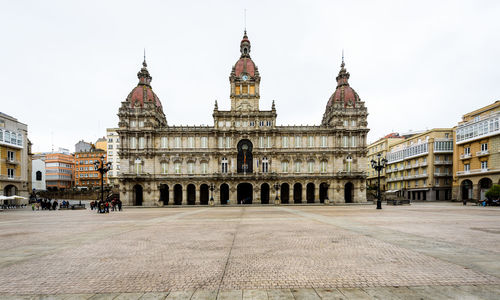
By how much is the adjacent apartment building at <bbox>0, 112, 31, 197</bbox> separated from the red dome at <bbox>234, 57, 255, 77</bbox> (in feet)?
139

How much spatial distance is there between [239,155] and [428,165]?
42489 mm

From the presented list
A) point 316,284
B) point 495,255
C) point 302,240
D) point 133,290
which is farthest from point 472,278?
point 133,290

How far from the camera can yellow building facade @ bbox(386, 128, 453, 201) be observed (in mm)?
59156

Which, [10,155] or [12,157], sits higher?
[10,155]

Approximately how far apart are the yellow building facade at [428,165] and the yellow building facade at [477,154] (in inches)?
146

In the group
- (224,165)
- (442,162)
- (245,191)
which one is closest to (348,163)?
(245,191)

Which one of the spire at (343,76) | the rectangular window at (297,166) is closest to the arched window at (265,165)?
the rectangular window at (297,166)

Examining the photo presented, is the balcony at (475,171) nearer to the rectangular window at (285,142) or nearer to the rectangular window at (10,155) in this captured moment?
the rectangular window at (285,142)

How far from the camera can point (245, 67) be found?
185ft

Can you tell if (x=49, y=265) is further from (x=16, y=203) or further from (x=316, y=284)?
(x=16, y=203)

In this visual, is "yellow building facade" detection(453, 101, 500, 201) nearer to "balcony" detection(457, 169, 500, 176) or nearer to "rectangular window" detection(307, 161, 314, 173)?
"balcony" detection(457, 169, 500, 176)

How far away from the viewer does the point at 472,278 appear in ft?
22.3

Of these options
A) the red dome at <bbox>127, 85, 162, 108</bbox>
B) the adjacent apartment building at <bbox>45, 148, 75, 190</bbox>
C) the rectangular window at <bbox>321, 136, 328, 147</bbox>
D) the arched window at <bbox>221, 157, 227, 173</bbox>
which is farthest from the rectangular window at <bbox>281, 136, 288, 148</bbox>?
the adjacent apartment building at <bbox>45, 148, 75, 190</bbox>

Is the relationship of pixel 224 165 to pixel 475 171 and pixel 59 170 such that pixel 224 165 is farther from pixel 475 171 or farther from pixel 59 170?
pixel 59 170
